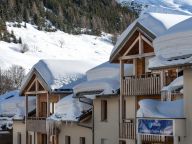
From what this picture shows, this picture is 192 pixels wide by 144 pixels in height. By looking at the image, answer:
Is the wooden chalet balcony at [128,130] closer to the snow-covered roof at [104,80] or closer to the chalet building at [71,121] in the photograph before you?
the snow-covered roof at [104,80]

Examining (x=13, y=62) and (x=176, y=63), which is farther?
(x=13, y=62)

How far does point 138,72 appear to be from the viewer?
98.0 feet

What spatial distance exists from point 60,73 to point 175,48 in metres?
20.2

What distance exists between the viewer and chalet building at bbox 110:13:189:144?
26.3 metres

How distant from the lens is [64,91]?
126 feet

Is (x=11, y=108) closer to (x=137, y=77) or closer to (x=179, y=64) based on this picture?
(x=137, y=77)

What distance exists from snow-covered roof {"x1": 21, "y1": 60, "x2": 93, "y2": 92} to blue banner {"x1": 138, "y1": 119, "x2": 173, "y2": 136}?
16375 mm

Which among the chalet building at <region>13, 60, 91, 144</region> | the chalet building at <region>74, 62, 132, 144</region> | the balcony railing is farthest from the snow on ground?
the balcony railing

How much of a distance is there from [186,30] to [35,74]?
2274cm

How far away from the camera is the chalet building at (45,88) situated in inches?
1529

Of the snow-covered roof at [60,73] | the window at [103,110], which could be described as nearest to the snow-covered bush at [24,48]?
the snow-covered roof at [60,73]

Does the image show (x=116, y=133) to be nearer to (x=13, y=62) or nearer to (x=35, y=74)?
(x=35, y=74)

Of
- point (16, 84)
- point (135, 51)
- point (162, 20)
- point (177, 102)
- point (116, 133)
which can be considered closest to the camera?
point (177, 102)

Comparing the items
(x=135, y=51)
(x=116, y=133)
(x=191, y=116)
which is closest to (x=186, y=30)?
(x=191, y=116)
